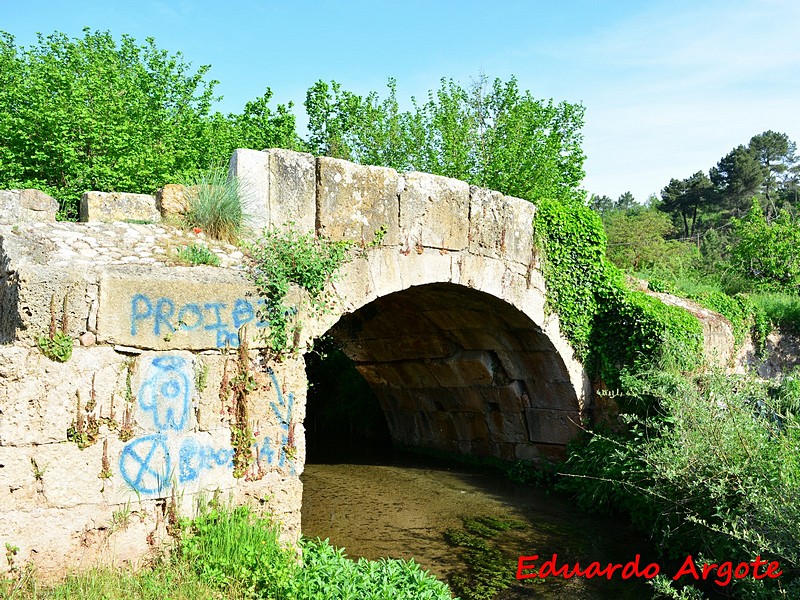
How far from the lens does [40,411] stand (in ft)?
12.7

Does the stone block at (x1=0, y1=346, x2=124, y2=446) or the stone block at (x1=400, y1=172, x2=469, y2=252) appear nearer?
the stone block at (x1=0, y1=346, x2=124, y2=446)

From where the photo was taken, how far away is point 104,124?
44.6 ft

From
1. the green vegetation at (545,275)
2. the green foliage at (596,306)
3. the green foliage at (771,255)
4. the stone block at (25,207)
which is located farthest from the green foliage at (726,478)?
the green foliage at (771,255)

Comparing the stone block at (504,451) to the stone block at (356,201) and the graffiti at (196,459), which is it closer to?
the stone block at (356,201)

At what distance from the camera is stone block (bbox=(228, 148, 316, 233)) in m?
5.34

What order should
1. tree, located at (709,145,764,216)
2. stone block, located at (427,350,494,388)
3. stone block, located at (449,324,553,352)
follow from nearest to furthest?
stone block, located at (449,324,553,352) → stone block, located at (427,350,494,388) → tree, located at (709,145,764,216)

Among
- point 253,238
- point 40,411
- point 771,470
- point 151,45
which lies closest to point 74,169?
point 151,45

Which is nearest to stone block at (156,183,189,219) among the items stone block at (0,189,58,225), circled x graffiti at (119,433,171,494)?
stone block at (0,189,58,225)

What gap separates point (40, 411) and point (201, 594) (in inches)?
52.2

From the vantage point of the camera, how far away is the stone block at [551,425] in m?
8.30

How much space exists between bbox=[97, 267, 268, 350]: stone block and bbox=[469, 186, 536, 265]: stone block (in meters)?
2.79

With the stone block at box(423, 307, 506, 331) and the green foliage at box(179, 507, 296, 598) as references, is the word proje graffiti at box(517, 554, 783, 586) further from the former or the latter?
the stone block at box(423, 307, 506, 331)

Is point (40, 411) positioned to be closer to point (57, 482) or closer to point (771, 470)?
point (57, 482)

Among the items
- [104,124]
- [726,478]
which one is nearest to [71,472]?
[726,478]
